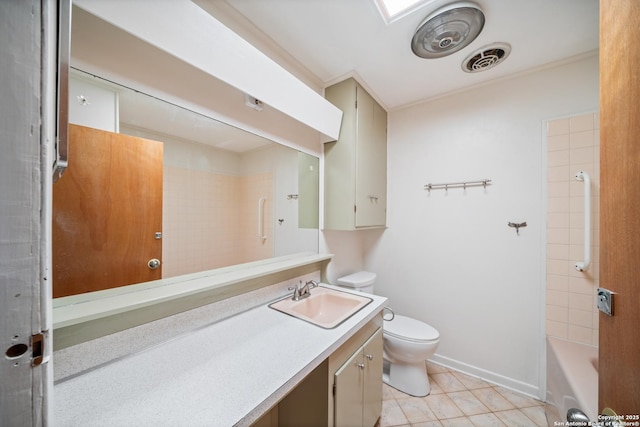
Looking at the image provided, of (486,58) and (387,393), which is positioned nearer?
(486,58)

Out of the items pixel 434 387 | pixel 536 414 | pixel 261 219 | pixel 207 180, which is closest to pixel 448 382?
pixel 434 387

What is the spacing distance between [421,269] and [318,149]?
144 cm

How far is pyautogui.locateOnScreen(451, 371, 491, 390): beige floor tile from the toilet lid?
1.68ft

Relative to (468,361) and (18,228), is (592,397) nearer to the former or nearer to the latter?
(468,361)

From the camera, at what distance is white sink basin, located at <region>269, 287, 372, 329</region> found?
1.29 metres

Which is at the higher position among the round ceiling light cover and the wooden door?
the round ceiling light cover

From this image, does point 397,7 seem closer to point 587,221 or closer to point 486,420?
point 587,221

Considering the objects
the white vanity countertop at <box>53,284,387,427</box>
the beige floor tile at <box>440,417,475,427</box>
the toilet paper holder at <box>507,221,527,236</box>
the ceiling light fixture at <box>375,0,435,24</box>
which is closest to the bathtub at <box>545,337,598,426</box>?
the beige floor tile at <box>440,417,475,427</box>

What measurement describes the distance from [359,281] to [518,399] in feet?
4.45

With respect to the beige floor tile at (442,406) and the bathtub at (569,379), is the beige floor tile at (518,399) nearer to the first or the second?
the bathtub at (569,379)

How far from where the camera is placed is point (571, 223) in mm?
1441

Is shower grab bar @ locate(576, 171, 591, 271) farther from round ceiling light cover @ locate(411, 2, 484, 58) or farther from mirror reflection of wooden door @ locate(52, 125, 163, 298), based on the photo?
mirror reflection of wooden door @ locate(52, 125, 163, 298)

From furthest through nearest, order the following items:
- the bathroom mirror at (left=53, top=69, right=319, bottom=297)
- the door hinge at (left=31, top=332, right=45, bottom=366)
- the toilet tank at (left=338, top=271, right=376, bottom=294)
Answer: the toilet tank at (left=338, top=271, right=376, bottom=294) → the bathroom mirror at (left=53, top=69, right=319, bottom=297) → the door hinge at (left=31, top=332, right=45, bottom=366)

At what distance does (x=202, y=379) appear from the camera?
69 cm
